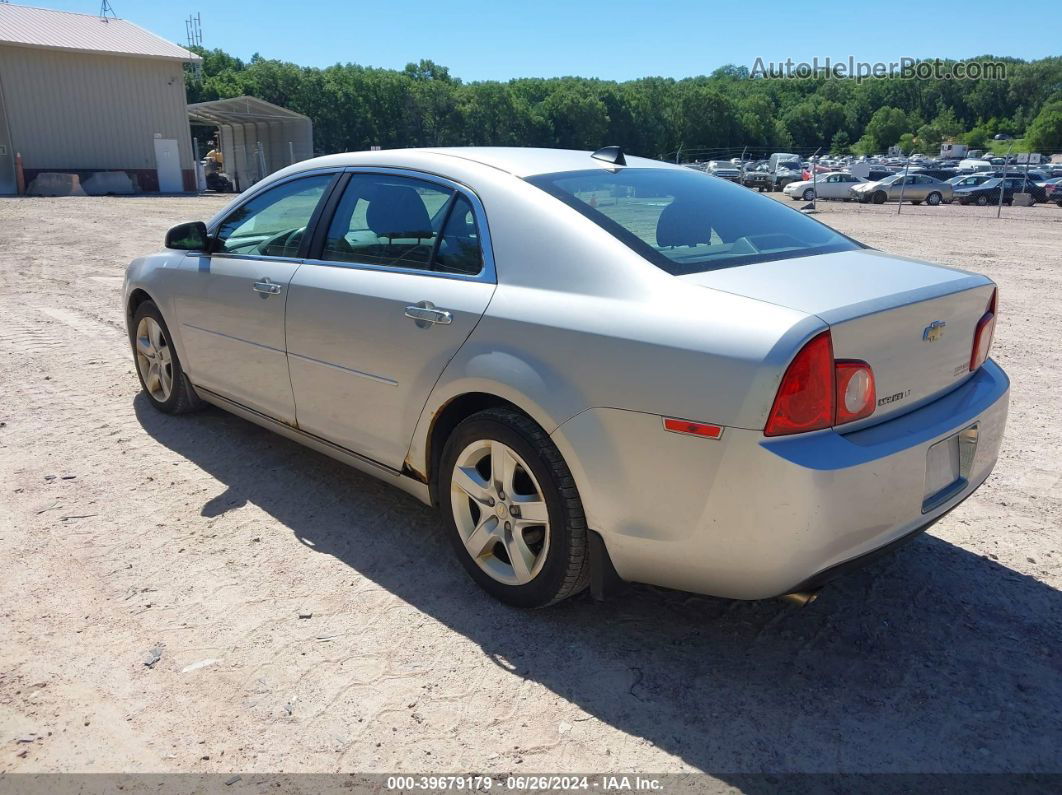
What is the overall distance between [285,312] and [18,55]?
37.2 m

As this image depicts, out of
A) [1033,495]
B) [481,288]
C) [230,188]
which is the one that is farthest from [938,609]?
[230,188]

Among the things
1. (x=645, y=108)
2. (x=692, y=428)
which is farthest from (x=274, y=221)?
(x=645, y=108)

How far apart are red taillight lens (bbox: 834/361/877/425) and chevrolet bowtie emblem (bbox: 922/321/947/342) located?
361 mm

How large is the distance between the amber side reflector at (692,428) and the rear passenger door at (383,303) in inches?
34.7

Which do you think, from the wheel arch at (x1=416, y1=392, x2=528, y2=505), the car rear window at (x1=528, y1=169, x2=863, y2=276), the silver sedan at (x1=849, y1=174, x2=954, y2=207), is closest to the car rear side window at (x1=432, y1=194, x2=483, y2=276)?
the car rear window at (x1=528, y1=169, x2=863, y2=276)

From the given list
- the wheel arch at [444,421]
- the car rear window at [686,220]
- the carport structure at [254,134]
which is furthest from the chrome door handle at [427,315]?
the carport structure at [254,134]

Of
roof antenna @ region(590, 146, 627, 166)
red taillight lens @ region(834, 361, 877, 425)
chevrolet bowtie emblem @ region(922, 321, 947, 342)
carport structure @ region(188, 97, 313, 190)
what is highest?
carport structure @ region(188, 97, 313, 190)

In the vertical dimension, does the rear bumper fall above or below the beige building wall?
below

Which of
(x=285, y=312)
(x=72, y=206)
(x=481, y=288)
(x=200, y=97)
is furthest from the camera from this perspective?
(x=200, y=97)

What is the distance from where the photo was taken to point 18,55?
3284 cm

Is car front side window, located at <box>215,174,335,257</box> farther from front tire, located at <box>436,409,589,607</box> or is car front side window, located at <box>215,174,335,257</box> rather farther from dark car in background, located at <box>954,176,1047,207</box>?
dark car in background, located at <box>954,176,1047,207</box>

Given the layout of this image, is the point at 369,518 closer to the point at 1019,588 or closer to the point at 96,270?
the point at 1019,588

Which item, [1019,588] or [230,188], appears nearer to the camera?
[1019,588]

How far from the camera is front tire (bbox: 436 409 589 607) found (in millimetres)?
2801
